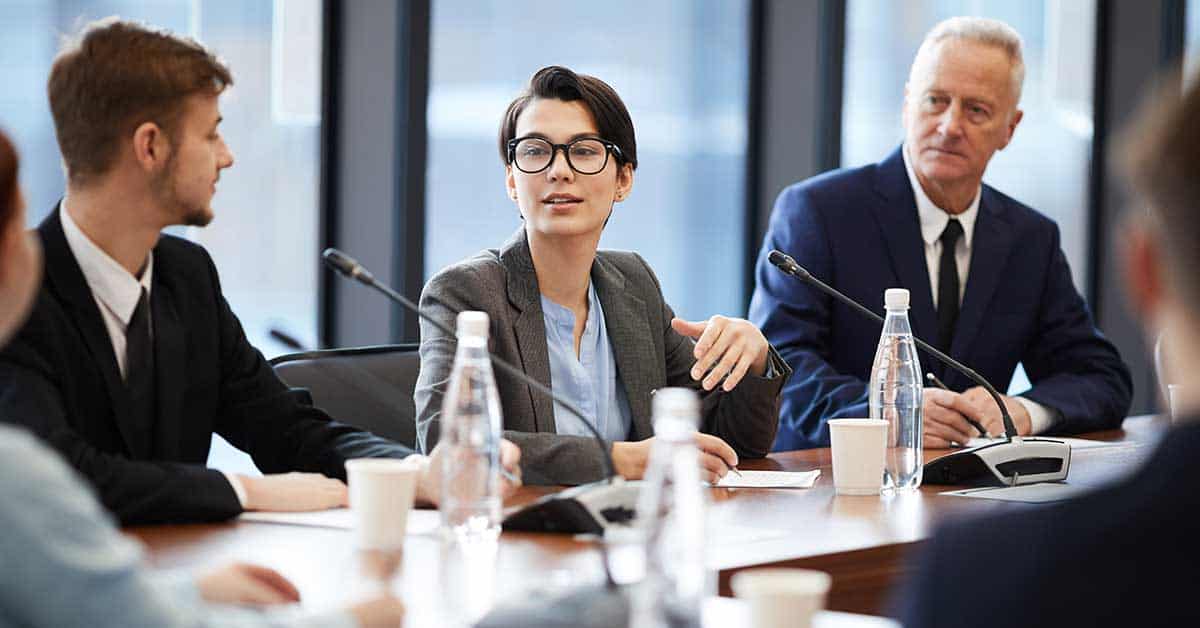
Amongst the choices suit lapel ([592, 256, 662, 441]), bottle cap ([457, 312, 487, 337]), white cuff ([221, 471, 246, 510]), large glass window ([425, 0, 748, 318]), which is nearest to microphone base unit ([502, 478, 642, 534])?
bottle cap ([457, 312, 487, 337])

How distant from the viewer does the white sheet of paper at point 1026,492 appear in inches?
90.4

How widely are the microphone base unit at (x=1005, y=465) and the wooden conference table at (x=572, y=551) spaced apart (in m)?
0.12

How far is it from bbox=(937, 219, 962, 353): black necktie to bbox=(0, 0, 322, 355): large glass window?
5.28 feet

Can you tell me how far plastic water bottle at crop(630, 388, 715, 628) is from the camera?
4.07ft

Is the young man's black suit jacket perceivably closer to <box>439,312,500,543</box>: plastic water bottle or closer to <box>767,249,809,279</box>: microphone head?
<box>439,312,500,543</box>: plastic water bottle

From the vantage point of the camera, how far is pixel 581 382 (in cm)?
273

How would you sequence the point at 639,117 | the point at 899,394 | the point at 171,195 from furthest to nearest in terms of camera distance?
the point at 639,117
the point at 899,394
the point at 171,195

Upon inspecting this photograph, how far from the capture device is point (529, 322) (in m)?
2.64

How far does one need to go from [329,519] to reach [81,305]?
49 centimetres

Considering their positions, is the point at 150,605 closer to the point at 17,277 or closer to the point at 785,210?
the point at 17,277

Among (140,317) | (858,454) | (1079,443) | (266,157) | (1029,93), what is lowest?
(1079,443)

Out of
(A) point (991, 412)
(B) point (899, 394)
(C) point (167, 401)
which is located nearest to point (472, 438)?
(C) point (167, 401)

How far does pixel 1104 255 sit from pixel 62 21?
453 cm

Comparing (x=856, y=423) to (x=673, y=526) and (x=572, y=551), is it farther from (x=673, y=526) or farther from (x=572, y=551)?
(x=673, y=526)
